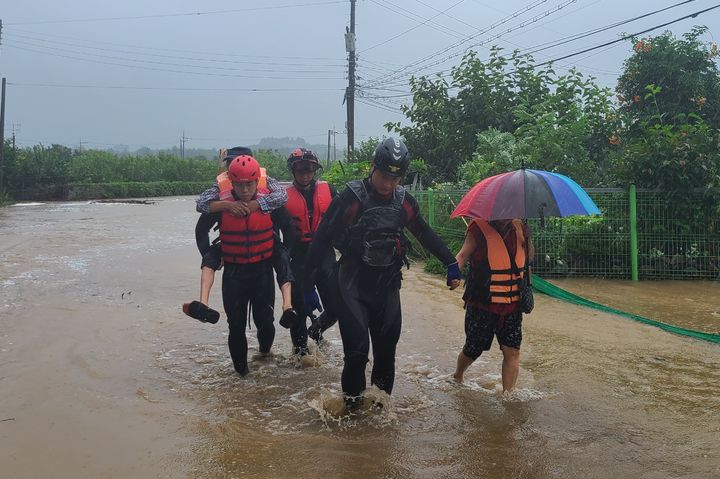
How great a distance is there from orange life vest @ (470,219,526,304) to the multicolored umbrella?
0.20 metres

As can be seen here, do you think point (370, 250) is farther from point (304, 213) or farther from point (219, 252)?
point (304, 213)

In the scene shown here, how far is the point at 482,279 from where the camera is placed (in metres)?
4.49

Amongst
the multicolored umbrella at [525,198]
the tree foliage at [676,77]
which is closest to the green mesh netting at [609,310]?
the multicolored umbrella at [525,198]

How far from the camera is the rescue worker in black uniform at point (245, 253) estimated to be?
16.1 feet

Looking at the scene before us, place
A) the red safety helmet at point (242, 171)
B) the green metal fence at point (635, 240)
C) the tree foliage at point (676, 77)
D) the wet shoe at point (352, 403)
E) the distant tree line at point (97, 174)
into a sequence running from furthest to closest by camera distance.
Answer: the distant tree line at point (97, 174), the tree foliage at point (676, 77), the green metal fence at point (635, 240), the red safety helmet at point (242, 171), the wet shoe at point (352, 403)

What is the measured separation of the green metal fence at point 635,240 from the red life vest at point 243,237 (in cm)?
595

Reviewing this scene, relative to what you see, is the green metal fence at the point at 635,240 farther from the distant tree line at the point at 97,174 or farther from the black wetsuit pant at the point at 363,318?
the distant tree line at the point at 97,174

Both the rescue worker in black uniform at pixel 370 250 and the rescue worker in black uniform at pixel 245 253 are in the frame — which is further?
the rescue worker in black uniform at pixel 245 253

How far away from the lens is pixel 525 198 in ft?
14.0

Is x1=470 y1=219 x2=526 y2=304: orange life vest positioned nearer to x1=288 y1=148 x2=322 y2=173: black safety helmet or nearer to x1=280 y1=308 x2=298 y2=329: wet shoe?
x1=280 y1=308 x2=298 y2=329: wet shoe

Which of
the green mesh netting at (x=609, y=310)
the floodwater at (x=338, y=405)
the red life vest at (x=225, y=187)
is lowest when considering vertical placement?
the floodwater at (x=338, y=405)

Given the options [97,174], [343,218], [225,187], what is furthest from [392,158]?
[97,174]

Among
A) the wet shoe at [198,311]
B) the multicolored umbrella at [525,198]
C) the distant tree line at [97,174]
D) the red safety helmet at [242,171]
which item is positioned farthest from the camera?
the distant tree line at [97,174]

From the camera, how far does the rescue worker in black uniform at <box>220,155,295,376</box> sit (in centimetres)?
489
